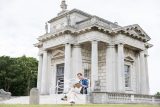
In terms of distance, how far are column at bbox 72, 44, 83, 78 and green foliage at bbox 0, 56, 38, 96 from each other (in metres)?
25.6

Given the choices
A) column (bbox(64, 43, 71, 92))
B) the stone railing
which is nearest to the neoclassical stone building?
column (bbox(64, 43, 71, 92))

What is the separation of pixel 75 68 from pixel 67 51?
6.64ft

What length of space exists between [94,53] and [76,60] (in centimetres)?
282

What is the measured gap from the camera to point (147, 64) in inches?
1390

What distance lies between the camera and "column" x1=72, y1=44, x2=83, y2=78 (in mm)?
29919

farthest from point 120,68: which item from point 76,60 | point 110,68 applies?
point 76,60

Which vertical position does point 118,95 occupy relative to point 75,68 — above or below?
below

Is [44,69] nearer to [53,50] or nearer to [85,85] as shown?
[53,50]

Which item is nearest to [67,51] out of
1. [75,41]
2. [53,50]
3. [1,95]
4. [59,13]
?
[75,41]

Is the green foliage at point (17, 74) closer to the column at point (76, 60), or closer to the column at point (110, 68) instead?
the column at point (76, 60)

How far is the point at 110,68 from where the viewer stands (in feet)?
97.5

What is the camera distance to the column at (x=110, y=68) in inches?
1160

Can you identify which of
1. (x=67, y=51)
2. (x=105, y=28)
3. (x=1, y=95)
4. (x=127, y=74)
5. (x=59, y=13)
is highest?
(x=59, y=13)

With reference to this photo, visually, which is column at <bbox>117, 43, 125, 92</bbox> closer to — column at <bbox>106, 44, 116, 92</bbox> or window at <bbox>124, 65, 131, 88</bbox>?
column at <bbox>106, 44, 116, 92</bbox>
